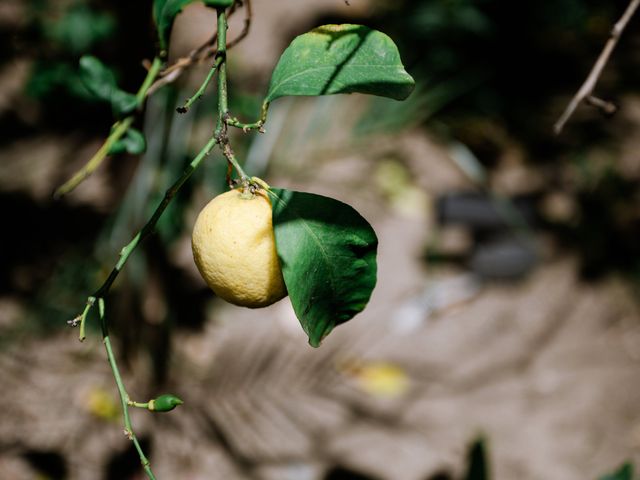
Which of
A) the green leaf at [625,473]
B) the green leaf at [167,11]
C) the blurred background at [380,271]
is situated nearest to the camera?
the green leaf at [167,11]

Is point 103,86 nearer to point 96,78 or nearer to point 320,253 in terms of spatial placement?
point 96,78

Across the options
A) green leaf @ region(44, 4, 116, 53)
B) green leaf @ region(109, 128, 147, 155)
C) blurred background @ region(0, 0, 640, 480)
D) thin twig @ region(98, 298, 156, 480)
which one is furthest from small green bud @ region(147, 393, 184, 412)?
green leaf @ region(44, 4, 116, 53)

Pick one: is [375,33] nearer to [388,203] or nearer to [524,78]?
[388,203]

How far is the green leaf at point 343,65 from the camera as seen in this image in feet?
1.48

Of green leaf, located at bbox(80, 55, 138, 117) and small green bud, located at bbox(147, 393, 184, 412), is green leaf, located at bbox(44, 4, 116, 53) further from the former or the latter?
small green bud, located at bbox(147, 393, 184, 412)

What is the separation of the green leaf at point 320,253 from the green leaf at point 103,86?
0.14 metres

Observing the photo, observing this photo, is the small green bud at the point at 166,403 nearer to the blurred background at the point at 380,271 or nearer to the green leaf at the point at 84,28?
the blurred background at the point at 380,271

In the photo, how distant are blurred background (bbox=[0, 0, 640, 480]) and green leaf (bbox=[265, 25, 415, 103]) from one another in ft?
2.38

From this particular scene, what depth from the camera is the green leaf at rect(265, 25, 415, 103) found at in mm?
450

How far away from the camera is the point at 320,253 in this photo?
46 cm

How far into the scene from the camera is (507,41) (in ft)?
7.43

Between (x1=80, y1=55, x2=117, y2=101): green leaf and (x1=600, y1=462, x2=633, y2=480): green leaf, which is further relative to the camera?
(x1=600, y1=462, x2=633, y2=480): green leaf

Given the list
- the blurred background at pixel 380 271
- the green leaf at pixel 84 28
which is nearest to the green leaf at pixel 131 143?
the blurred background at pixel 380 271

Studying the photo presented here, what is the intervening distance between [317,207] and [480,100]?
185cm
